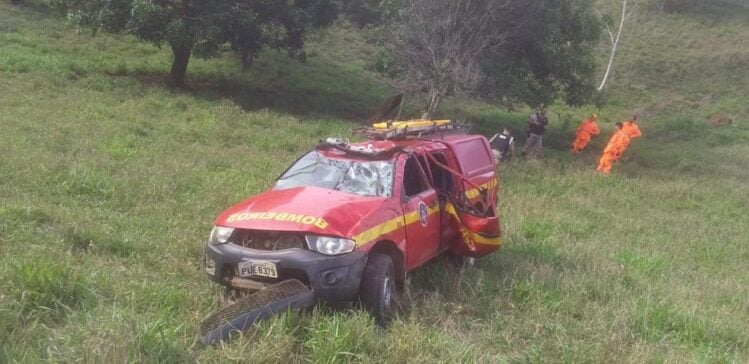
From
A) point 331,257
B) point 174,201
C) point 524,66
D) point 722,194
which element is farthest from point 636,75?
point 331,257

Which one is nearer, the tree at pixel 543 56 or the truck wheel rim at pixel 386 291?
the truck wheel rim at pixel 386 291

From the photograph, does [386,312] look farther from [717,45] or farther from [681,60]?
[717,45]

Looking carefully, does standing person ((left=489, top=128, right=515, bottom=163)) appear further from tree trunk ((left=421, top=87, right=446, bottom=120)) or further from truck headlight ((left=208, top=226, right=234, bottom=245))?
truck headlight ((left=208, top=226, right=234, bottom=245))

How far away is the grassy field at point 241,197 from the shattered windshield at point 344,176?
1.04 m

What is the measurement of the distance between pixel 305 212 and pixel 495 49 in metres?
14.7

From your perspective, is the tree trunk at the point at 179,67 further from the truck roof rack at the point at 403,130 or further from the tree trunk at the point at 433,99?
the truck roof rack at the point at 403,130

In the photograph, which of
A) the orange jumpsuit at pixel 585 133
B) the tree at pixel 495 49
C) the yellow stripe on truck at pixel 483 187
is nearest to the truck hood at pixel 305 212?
the yellow stripe on truck at pixel 483 187

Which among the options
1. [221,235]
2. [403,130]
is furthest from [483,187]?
[221,235]

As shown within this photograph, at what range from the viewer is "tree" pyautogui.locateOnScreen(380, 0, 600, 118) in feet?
57.3

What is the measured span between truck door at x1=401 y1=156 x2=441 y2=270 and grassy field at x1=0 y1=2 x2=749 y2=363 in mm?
360

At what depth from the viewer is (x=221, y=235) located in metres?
6.24

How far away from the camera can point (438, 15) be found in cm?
1767

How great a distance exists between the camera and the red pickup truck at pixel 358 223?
19.1 feet

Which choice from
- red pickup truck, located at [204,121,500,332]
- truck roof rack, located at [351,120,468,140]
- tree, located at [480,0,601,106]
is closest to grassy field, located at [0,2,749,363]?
red pickup truck, located at [204,121,500,332]
